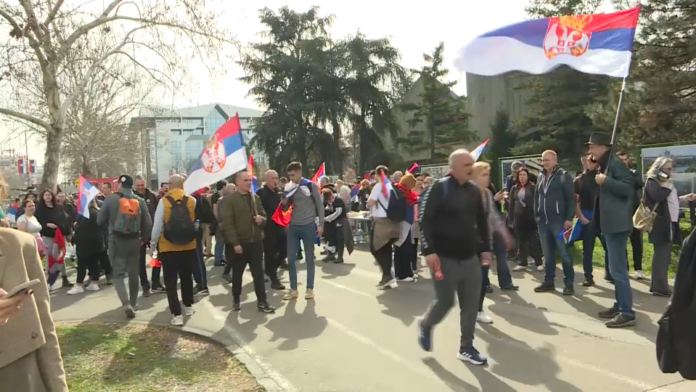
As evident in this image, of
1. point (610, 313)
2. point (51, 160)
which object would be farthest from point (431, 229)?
point (51, 160)

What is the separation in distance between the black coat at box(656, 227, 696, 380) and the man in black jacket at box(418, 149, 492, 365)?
263cm

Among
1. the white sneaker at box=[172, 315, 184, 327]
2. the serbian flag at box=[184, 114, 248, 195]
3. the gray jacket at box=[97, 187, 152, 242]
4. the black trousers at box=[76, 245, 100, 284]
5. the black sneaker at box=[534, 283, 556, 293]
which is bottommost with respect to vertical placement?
the white sneaker at box=[172, 315, 184, 327]

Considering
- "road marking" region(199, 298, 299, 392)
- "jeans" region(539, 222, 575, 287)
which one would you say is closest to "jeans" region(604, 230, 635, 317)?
"jeans" region(539, 222, 575, 287)

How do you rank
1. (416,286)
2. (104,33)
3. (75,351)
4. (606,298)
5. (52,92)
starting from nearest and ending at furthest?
1. (75,351)
2. (606,298)
3. (416,286)
4. (52,92)
5. (104,33)

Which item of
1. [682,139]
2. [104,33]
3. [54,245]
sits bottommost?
[54,245]

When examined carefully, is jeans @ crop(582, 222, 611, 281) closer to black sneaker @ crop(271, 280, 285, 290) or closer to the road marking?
black sneaker @ crop(271, 280, 285, 290)

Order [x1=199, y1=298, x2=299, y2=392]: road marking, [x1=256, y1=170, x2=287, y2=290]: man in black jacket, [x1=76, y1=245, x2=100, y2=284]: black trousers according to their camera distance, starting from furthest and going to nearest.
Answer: [x1=76, y1=245, x2=100, y2=284]: black trousers, [x1=256, y1=170, x2=287, y2=290]: man in black jacket, [x1=199, y1=298, x2=299, y2=392]: road marking

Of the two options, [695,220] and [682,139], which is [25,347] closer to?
[695,220]

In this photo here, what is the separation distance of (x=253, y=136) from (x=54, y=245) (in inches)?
1309

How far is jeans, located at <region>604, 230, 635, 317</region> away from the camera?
19.2 feet

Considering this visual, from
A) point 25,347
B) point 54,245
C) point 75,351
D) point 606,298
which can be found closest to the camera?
point 25,347

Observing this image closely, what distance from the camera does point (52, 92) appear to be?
45.1 ft

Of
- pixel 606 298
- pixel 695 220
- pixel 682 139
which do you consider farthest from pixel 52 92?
pixel 682 139

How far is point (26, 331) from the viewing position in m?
2.16
